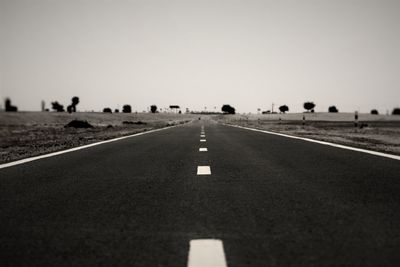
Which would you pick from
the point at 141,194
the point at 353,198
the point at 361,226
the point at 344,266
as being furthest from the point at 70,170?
the point at 344,266

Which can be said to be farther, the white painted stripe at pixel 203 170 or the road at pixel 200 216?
the white painted stripe at pixel 203 170

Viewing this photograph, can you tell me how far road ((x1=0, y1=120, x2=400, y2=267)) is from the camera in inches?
128

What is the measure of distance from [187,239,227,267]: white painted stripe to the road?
5 cm

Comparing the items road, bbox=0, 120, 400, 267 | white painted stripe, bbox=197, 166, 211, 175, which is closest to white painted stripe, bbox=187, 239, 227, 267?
road, bbox=0, 120, 400, 267

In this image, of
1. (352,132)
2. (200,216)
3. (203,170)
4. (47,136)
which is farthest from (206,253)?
(352,132)

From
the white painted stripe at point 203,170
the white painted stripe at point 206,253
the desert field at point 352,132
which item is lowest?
the desert field at point 352,132

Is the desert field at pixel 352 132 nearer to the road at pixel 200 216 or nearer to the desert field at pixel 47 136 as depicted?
the road at pixel 200 216

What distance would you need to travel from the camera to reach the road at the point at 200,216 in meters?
3.26

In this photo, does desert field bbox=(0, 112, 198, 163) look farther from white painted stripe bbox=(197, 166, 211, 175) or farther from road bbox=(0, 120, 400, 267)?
road bbox=(0, 120, 400, 267)

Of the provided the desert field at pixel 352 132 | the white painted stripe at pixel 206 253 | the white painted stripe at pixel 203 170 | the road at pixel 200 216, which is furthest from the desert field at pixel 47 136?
the desert field at pixel 352 132

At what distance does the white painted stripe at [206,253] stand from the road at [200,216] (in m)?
0.05

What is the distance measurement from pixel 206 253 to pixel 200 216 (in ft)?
4.00

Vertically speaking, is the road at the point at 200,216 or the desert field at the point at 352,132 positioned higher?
the road at the point at 200,216

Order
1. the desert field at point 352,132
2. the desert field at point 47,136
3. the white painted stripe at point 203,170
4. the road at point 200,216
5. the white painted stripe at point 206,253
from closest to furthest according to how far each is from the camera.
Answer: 1. the white painted stripe at point 206,253
2. the road at point 200,216
3. the white painted stripe at point 203,170
4. the desert field at point 47,136
5. the desert field at point 352,132
